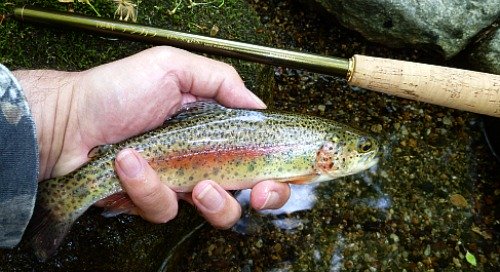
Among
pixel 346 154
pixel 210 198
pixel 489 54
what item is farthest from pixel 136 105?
pixel 489 54

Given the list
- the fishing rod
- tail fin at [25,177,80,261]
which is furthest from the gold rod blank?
tail fin at [25,177,80,261]

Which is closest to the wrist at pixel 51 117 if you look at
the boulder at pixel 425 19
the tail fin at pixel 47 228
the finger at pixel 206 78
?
the tail fin at pixel 47 228

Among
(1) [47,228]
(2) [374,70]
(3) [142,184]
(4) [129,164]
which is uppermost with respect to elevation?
(2) [374,70]

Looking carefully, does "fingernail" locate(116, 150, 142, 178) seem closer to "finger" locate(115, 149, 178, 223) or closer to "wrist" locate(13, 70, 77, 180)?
"finger" locate(115, 149, 178, 223)

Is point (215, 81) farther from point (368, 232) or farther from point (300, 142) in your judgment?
point (368, 232)

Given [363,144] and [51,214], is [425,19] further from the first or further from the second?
[51,214]

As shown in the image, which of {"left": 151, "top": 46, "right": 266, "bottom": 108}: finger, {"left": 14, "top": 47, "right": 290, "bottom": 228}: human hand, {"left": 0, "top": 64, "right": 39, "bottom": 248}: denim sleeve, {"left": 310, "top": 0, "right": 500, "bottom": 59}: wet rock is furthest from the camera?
{"left": 310, "top": 0, "right": 500, "bottom": 59}: wet rock
